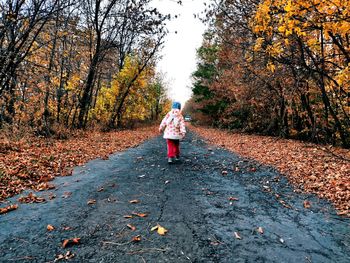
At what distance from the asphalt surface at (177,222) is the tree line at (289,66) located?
2.47 metres

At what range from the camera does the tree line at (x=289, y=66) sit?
6.80m

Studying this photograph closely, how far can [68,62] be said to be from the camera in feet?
63.7

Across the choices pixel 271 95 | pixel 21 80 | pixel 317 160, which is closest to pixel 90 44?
pixel 21 80

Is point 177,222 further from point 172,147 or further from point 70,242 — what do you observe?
point 172,147

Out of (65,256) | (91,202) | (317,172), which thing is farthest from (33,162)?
(317,172)

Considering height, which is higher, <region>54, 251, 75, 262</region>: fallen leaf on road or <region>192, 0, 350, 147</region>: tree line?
<region>192, 0, 350, 147</region>: tree line

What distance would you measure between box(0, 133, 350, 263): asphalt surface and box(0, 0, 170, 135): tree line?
22.7 feet

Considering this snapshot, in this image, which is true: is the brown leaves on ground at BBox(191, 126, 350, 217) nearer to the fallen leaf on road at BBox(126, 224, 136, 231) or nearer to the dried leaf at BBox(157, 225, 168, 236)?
the dried leaf at BBox(157, 225, 168, 236)

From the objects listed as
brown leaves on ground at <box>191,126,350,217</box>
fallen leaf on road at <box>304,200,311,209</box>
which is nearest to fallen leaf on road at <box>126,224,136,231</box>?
fallen leaf on road at <box>304,200,311,209</box>

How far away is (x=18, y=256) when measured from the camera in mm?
3432

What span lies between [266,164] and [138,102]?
2194cm

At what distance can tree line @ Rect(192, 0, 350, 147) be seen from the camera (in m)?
6.80

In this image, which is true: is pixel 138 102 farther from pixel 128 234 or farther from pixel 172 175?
pixel 128 234

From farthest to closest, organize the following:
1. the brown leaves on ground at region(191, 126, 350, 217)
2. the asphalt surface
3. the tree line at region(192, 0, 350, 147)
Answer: the tree line at region(192, 0, 350, 147) < the brown leaves on ground at region(191, 126, 350, 217) < the asphalt surface
